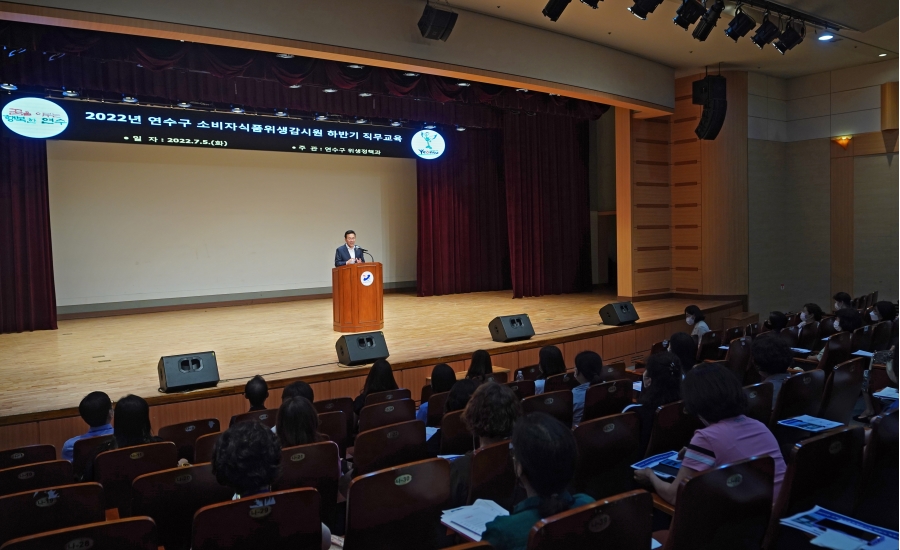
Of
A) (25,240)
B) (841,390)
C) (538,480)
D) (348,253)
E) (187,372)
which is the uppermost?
(25,240)

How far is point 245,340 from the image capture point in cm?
793

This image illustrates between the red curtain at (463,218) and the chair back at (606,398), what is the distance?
867 cm

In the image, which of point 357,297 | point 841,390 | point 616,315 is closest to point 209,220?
point 357,297

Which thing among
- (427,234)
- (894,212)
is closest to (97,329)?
(427,234)

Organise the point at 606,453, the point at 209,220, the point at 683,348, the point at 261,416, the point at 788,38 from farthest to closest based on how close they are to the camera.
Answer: the point at 209,220 < the point at 788,38 < the point at 683,348 < the point at 261,416 < the point at 606,453

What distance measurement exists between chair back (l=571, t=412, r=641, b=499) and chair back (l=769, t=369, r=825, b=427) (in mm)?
1008

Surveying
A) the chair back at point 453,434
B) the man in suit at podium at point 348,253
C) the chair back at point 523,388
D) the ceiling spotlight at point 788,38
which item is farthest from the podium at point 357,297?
the ceiling spotlight at point 788,38

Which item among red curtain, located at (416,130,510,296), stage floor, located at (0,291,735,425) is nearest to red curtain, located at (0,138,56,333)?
stage floor, located at (0,291,735,425)

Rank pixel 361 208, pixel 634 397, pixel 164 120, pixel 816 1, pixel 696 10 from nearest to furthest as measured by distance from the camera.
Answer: pixel 634 397 < pixel 696 10 < pixel 816 1 < pixel 164 120 < pixel 361 208

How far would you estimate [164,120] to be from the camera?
9500 mm

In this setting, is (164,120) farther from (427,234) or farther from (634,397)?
(634,397)

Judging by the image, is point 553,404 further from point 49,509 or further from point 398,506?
point 49,509

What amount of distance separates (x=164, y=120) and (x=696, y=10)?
22.1 feet

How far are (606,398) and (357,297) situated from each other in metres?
4.63
